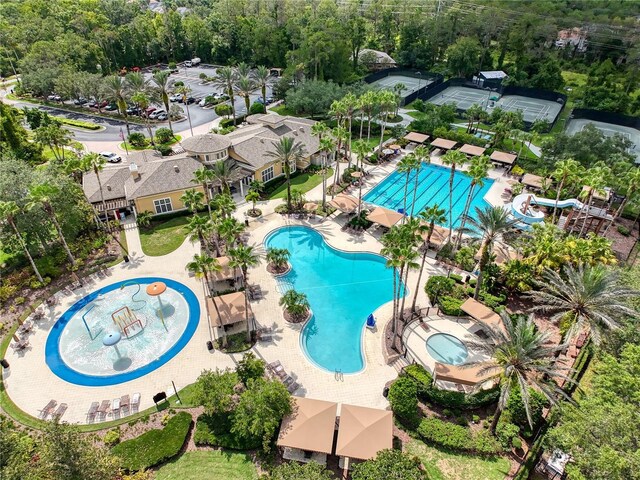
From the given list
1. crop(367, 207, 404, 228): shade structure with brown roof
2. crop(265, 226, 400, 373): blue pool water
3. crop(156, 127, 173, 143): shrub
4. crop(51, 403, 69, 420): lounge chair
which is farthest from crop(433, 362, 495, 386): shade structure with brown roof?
crop(156, 127, 173, 143): shrub

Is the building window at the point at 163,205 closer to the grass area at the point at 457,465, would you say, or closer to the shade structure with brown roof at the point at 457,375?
the shade structure with brown roof at the point at 457,375

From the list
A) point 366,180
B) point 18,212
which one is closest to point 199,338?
point 18,212

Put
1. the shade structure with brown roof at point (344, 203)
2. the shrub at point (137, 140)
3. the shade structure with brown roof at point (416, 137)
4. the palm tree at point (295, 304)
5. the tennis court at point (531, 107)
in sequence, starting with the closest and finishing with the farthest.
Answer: the palm tree at point (295, 304) < the shade structure with brown roof at point (344, 203) < the shade structure with brown roof at point (416, 137) < the shrub at point (137, 140) < the tennis court at point (531, 107)

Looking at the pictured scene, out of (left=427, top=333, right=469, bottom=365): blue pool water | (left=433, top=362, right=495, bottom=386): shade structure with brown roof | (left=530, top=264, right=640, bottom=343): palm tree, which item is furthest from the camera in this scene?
(left=427, top=333, right=469, bottom=365): blue pool water

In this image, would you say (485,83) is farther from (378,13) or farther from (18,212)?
(18,212)

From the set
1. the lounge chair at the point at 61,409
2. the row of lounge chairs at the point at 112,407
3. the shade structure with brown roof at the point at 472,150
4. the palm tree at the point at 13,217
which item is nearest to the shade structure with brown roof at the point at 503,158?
the shade structure with brown roof at the point at 472,150

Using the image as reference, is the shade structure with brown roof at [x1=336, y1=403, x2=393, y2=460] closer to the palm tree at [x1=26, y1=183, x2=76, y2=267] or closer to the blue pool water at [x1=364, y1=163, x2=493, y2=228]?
the blue pool water at [x1=364, y1=163, x2=493, y2=228]

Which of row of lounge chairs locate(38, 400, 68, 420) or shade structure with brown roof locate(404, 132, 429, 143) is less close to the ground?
shade structure with brown roof locate(404, 132, 429, 143)
